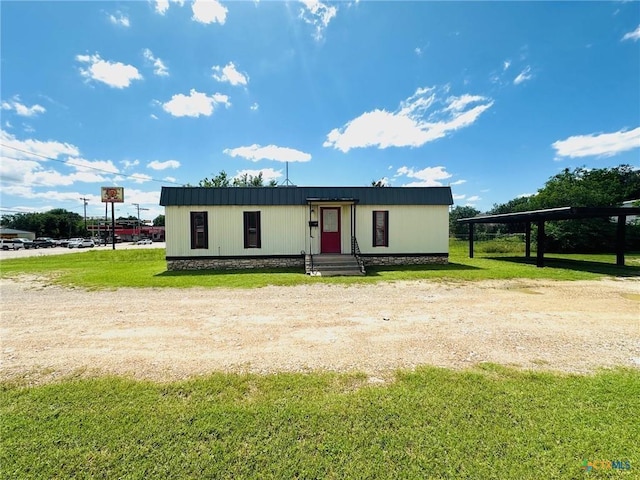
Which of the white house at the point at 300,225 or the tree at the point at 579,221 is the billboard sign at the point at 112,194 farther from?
the tree at the point at 579,221

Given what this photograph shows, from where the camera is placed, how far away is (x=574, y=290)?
783 cm

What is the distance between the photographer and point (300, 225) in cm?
1291

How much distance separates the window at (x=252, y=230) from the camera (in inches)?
503

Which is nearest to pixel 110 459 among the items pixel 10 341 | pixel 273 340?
pixel 273 340

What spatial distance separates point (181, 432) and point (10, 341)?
411 cm

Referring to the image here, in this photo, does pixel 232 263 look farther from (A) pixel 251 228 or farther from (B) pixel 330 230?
(B) pixel 330 230

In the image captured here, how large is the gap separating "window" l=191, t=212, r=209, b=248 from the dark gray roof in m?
0.60

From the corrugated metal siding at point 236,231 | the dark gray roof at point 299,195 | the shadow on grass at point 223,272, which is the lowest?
the shadow on grass at point 223,272

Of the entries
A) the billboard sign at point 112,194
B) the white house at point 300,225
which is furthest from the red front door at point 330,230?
the billboard sign at point 112,194

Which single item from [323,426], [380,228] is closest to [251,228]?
[380,228]

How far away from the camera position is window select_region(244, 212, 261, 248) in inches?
503

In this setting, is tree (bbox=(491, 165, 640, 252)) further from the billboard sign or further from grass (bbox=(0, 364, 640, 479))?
the billboard sign

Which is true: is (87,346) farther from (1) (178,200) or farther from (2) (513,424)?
(1) (178,200)

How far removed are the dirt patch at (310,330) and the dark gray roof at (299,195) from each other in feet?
18.4
